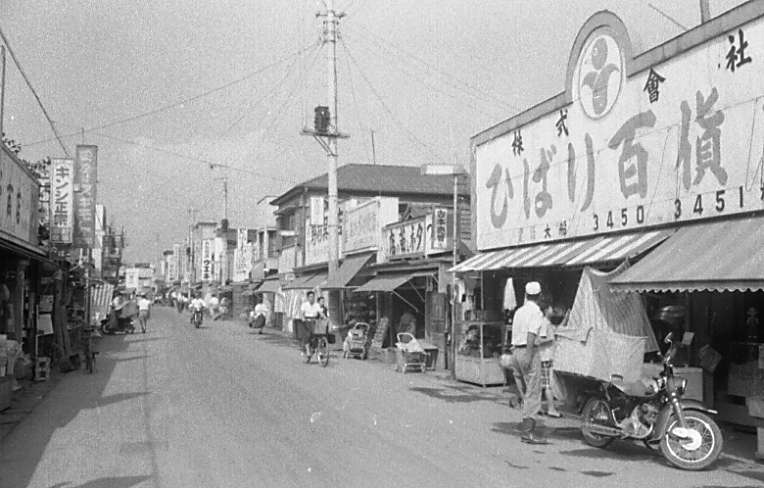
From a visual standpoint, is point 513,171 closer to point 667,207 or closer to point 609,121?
point 609,121

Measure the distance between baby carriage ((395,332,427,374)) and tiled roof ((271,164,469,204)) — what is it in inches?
939

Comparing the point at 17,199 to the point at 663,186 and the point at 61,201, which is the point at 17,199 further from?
the point at 663,186

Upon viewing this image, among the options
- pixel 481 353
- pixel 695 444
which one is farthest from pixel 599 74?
pixel 695 444

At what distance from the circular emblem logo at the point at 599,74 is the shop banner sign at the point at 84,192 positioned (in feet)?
52.9

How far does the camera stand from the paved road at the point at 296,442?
24.9ft

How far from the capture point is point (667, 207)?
1147 cm

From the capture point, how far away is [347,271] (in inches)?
1074

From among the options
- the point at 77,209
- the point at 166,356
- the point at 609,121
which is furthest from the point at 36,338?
the point at 609,121

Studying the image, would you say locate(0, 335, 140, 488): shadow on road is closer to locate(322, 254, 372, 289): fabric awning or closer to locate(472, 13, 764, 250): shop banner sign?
locate(322, 254, 372, 289): fabric awning

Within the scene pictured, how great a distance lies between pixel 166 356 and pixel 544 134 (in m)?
13.6

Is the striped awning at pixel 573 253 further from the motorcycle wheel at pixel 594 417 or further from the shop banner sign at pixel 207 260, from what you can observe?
the shop banner sign at pixel 207 260

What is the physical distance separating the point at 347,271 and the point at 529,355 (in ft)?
57.1

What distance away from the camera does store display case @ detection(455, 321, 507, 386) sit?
1603 centimetres

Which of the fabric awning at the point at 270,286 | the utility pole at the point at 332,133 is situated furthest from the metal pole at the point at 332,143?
the fabric awning at the point at 270,286
